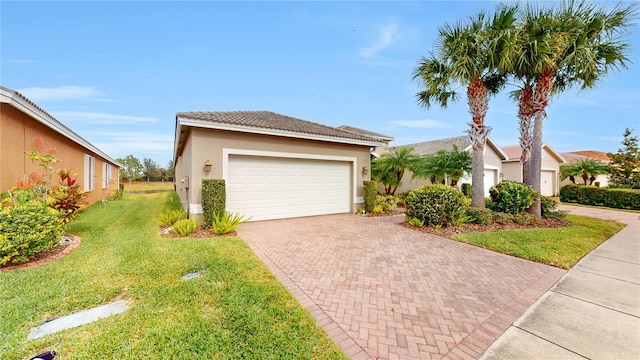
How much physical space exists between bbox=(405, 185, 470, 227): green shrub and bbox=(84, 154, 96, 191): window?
51.0 feet

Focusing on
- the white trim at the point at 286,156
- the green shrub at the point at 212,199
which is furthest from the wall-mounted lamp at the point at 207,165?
the green shrub at the point at 212,199

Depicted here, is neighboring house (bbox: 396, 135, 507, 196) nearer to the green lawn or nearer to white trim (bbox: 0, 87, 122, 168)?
the green lawn

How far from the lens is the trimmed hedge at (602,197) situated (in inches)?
602

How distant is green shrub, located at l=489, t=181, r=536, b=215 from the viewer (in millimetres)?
9422

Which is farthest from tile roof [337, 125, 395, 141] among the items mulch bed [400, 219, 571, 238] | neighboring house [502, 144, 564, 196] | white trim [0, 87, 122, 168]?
white trim [0, 87, 122, 168]

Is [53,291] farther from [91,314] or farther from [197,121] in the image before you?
[197,121]

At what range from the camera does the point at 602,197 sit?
16.6 metres

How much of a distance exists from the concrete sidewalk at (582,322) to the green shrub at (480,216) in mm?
3579

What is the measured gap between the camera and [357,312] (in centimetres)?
324

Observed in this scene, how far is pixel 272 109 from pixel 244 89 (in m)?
3.58

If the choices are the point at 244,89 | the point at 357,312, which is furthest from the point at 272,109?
the point at 357,312

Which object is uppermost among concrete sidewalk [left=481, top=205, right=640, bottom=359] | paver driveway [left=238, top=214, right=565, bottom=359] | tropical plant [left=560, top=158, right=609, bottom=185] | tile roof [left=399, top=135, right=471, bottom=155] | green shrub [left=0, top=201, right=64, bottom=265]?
tile roof [left=399, top=135, right=471, bottom=155]

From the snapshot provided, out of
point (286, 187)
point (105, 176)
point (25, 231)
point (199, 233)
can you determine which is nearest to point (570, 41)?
point (286, 187)

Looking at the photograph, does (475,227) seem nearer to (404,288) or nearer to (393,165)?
(404,288)
